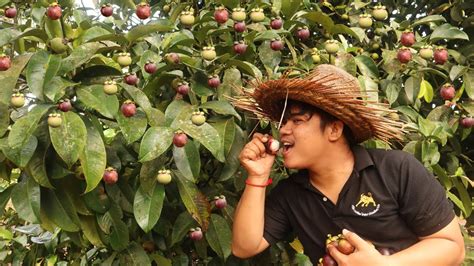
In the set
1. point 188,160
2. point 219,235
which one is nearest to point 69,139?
point 188,160

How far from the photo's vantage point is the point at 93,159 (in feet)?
4.81

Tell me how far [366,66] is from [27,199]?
97 cm

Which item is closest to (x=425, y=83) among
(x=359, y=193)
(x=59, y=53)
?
(x=359, y=193)

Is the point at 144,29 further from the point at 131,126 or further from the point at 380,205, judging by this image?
the point at 380,205

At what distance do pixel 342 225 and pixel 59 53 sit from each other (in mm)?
742

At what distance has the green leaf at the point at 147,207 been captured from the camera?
62.0 inches

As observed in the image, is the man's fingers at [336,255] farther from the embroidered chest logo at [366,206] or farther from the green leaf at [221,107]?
the green leaf at [221,107]

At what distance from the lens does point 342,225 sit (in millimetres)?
1565

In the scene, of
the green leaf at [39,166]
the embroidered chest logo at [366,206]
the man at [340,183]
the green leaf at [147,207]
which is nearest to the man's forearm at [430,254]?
the man at [340,183]

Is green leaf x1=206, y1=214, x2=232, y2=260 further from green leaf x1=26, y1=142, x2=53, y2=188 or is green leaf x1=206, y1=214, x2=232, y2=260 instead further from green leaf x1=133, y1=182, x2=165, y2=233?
green leaf x1=26, y1=142, x2=53, y2=188

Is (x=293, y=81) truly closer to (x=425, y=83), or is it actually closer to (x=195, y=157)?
(x=195, y=157)

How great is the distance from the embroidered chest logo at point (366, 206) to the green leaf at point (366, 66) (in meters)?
0.49

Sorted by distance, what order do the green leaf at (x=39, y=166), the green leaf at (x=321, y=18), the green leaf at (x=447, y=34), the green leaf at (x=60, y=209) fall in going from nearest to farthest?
the green leaf at (x=39, y=166) < the green leaf at (x=60, y=209) < the green leaf at (x=321, y=18) < the green leaf at (x=447, y=34)

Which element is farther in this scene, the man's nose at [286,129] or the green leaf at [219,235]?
the green leaf at [219,235]
